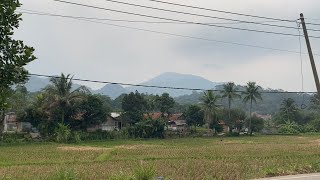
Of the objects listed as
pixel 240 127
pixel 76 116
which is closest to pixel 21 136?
pixel 76 116

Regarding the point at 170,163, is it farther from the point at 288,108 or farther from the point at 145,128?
the point at 288,108

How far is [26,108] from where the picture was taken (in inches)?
2168

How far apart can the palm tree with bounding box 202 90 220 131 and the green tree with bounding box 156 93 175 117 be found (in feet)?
20.8

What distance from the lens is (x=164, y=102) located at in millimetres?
73562

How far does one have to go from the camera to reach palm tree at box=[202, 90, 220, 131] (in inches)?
2773

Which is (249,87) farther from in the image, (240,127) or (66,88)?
(66,88)

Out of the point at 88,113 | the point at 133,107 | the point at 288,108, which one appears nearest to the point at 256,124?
the point at 288,108

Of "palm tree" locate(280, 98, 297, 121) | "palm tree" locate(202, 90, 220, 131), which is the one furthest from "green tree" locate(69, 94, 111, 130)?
"palm tree" locate(280, 98, 297, 121)

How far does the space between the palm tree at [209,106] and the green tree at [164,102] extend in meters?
6.34

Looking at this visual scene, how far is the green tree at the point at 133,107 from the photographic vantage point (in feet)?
220

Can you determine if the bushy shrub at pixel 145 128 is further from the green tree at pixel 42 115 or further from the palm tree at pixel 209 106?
the green tree at pixel 42 115

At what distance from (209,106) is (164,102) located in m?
8.50

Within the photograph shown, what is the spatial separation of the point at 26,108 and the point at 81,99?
7.86m

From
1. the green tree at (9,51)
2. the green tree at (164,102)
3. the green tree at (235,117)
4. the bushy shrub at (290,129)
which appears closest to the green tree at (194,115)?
the green tree at (164,102)
